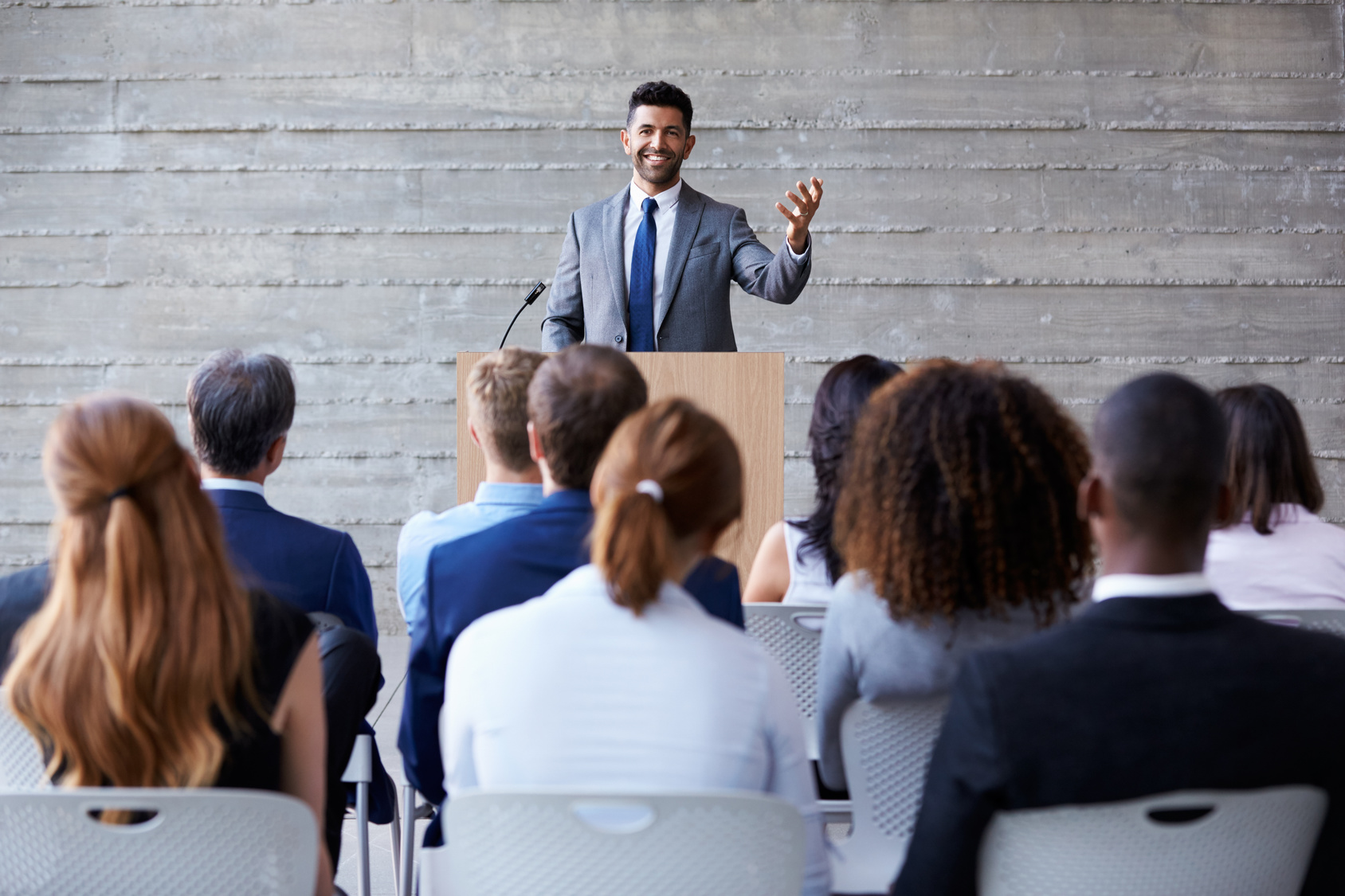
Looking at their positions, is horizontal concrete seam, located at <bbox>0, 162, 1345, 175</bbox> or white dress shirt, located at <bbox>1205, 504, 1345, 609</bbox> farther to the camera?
horizontal concrete seam, located at <bbox>0, 162, 1345, 175</bbox>

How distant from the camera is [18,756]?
1.28m

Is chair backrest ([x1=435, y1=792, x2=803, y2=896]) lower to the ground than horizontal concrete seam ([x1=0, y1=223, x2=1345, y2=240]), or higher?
lower

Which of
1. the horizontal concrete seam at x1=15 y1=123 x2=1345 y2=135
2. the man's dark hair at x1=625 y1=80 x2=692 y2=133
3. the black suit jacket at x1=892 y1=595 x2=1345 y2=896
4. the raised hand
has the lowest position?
the black suit jacket at x1=892 y1=595 x2=1345 y2=896

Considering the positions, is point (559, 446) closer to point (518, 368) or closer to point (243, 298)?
point (518, 368)

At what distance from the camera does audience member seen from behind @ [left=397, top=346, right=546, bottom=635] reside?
1.81 meters

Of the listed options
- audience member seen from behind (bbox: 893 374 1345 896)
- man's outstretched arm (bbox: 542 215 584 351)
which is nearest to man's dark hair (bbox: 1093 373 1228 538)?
audience member seen from behind (bbox: 893 374 1345 896)

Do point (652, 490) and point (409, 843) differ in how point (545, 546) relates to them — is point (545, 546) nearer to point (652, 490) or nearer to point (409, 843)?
point (652, 490)

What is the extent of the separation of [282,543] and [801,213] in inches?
62.1

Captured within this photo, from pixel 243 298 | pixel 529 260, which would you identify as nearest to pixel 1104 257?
pixel 529 260

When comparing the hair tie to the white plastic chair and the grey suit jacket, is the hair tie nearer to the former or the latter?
the white plastic chair

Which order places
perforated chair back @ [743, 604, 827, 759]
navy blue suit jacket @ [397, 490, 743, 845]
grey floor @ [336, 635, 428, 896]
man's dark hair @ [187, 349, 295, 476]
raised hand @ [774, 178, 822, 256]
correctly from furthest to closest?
raised hand @ [774, 178, 822, 256], grey floor @ [336, 635, 428, 896], man's dark hair @ [187, 349, 295, 476], perforated chair back @ [743, 604, 827, 759], navy blue suit jacket @ [397, 490, 743, 845]

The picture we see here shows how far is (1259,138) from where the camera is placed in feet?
15.5

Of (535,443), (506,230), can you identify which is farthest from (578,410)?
(506,230)

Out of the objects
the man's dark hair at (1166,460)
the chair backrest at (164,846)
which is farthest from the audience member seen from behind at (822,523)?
the chair backrest at (164,846)
